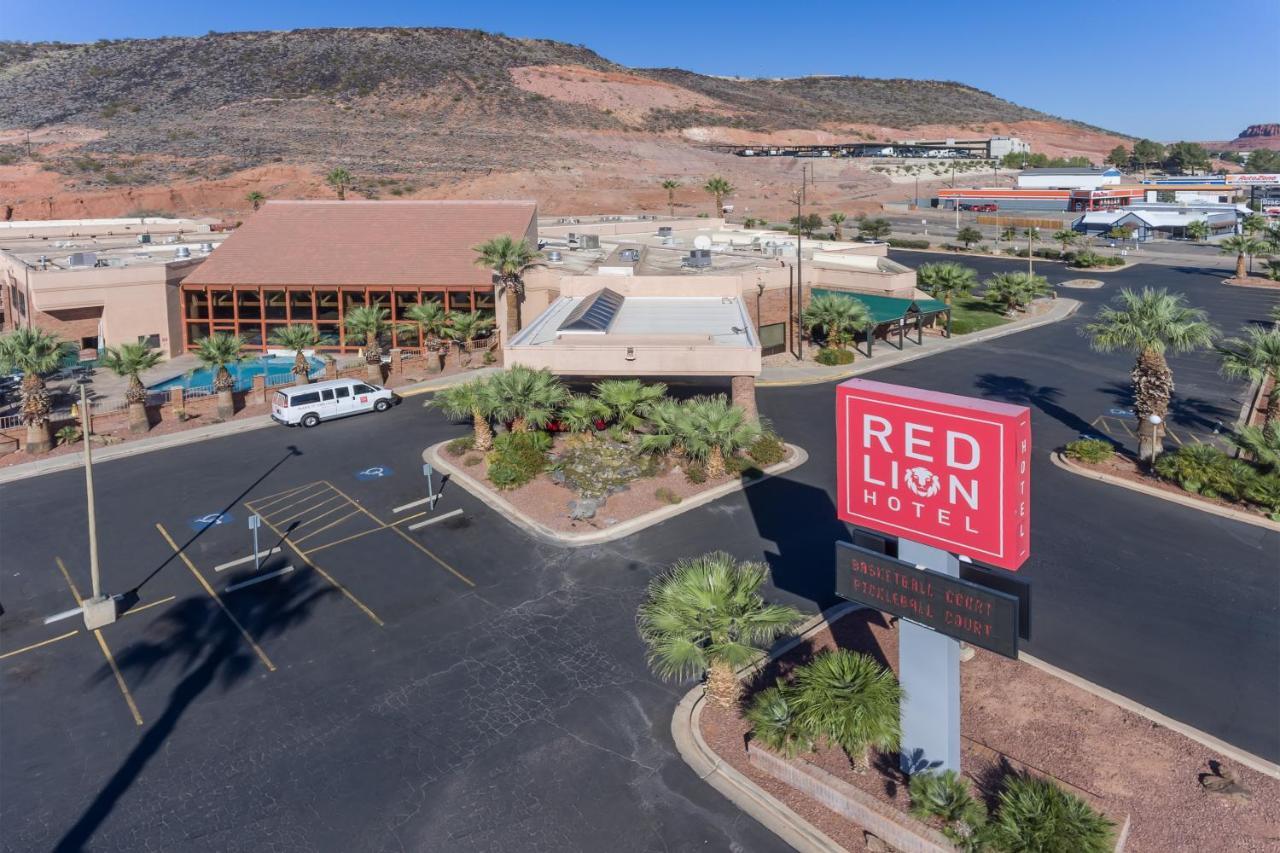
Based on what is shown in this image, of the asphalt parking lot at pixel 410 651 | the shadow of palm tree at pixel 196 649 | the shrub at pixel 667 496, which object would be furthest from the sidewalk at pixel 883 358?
the shadow of palm tree at pixel 196 649

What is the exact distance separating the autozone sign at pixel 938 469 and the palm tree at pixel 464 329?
1335 inches

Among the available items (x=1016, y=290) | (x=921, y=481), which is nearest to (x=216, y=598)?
(x=921, y=481)

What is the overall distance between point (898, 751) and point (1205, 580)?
11.4 m

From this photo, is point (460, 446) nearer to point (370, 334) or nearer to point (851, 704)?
point (370, 334)

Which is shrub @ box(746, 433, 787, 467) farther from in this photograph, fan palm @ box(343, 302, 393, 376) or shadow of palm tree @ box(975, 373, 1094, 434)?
fan palm @ box(343, 302, 393, 376)

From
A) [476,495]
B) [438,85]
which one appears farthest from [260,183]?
[476,495]

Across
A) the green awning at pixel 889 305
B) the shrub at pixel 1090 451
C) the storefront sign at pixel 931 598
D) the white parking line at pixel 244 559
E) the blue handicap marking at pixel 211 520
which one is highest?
the green awning at pixel 889 305

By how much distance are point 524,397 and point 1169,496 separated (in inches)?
825

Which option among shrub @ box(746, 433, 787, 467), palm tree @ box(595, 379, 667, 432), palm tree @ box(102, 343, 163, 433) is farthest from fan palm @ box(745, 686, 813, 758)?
palm tree @ box(102, 343, 163, 433)

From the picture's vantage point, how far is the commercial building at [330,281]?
4891 cm

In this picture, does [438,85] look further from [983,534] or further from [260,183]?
[983,534]

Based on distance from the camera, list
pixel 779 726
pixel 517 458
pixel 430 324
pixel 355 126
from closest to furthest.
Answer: pixel 779 726, pixel 517 458, pixel 430 324, pixel 355 126

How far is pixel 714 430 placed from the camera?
2642cm

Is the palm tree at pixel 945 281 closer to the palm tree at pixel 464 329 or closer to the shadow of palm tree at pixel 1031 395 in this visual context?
the shadow of palm tree at pixel 1031 395
